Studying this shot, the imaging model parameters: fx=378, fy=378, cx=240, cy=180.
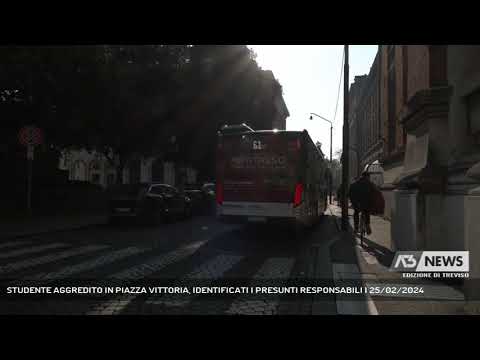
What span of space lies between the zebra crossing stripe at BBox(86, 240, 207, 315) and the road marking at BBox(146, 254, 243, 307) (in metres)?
0.36

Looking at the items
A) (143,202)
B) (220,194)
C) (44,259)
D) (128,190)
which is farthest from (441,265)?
(128,190)

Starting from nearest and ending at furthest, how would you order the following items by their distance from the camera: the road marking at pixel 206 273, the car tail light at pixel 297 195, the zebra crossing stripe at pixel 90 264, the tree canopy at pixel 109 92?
1. the road marking at pixel 206 273
2. the zebra crossing stripe at pixel 90 264
3. the car tail light at pixel 297 195
4. the tree canopy at pixel 109 92

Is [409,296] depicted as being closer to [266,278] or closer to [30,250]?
[266,278]

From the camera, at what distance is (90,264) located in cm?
657

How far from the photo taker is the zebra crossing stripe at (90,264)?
18.4 feet

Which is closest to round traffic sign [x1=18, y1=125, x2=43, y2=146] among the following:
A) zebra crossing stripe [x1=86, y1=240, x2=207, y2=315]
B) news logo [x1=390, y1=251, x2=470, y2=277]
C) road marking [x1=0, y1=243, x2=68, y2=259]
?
road marking [x1=0, y1=243, x2=68, y2=259]

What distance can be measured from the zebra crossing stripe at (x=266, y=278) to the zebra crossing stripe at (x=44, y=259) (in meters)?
3.79

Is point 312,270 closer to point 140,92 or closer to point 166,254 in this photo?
point 166,254

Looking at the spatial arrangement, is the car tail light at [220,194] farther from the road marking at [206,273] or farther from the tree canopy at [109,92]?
the tree canopy at [109,92]

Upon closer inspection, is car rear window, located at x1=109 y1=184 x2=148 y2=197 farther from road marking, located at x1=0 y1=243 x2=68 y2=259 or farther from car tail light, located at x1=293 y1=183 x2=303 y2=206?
car tail light, located at x1=293 y1=183 x2=303 y2=206

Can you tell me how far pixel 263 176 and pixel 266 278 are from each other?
4.46 meters

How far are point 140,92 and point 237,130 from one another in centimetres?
886

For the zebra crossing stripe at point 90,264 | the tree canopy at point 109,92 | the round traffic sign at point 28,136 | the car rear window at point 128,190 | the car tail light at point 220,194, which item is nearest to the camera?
the zebra crossing stripe at point 90,264

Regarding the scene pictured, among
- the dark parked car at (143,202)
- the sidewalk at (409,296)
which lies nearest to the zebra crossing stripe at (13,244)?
the dark parked car at (143,202)
